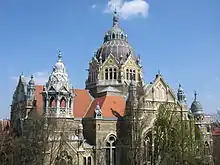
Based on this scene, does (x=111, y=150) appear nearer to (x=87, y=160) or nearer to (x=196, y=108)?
(x=87, y=160)

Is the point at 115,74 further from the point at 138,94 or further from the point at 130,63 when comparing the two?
the point at 138,94

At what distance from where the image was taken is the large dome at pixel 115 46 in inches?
2211

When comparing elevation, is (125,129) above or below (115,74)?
below

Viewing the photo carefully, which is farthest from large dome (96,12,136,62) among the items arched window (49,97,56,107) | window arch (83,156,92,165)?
window arch (83,156,92,165)

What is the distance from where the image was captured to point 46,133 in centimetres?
3625

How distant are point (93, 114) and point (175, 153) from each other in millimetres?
13362

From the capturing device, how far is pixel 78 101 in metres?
48.7

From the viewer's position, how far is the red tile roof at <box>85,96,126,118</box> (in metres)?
46.0

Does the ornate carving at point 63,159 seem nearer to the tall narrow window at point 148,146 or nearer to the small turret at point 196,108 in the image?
the tall narrow window at point 148,146

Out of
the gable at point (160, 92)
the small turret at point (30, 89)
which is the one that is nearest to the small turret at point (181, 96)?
the gable at point (160, 92)

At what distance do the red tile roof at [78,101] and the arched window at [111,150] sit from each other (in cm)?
528

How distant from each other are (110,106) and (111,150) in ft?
20.0

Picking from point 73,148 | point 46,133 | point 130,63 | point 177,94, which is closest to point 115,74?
point 130,63

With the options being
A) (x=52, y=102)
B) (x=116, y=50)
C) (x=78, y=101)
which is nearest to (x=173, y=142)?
(x=52, y=102)
